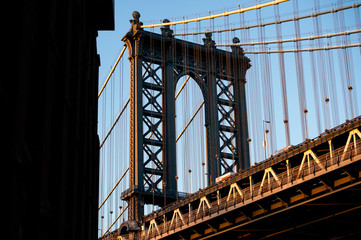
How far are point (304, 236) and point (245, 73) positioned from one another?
21.7 meters

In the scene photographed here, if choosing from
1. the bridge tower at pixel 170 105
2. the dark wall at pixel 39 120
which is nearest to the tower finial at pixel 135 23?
the bridge tower at pixel 170 105

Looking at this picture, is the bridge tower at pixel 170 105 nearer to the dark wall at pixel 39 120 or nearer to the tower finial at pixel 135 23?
the tower finial at pixel 135 23

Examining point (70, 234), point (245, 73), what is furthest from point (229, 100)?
point (70, 234)

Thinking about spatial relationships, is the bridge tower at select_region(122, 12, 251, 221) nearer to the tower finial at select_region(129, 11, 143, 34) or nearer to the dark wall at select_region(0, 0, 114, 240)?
the tower finial at select_region(129, 11, 143, 34)

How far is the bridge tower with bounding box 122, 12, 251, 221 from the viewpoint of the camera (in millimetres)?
63219

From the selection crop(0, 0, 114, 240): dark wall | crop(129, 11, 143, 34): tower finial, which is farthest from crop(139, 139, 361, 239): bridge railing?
crop(0, 0, 114, 240): dark wall

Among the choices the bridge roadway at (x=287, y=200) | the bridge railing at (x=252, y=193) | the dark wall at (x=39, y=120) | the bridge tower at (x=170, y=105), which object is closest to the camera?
the dark wall at (x=39, y=120)

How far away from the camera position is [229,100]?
229 feet

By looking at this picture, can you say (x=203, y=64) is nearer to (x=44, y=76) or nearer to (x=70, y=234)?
(x=70, y=234)

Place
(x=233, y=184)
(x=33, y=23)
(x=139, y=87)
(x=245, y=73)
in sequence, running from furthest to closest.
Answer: (x=245, y=73) → (x=139, y=87) → (x=233, y=184) → (x=33, y=23)

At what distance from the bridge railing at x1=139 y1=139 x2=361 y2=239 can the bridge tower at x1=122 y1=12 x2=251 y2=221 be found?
3746 millimetres

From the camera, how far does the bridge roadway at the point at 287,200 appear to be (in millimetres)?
42344

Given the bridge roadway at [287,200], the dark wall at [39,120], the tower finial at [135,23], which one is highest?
the tower finial at [135,23]

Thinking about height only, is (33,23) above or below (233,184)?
below
